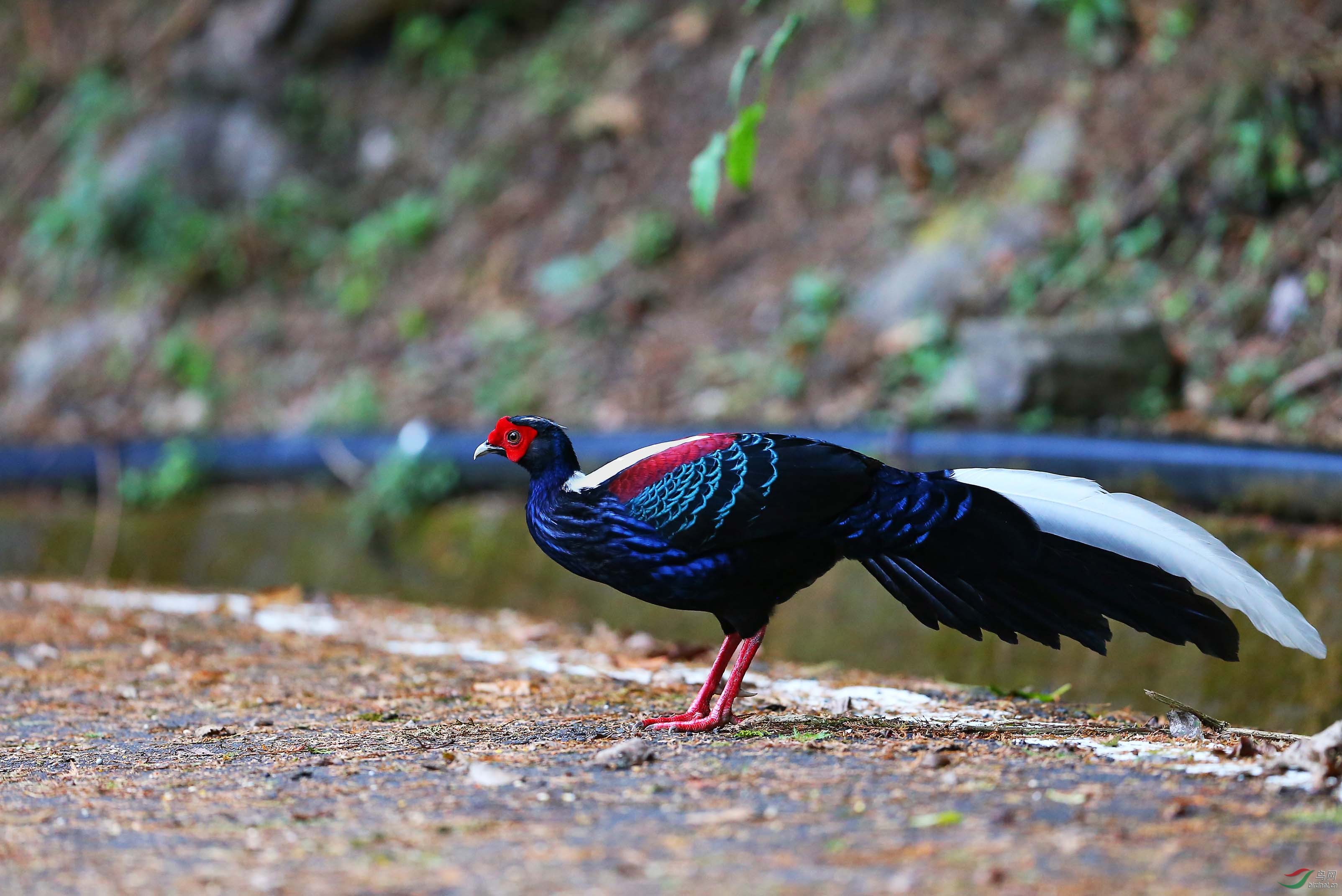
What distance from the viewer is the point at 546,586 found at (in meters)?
5.64

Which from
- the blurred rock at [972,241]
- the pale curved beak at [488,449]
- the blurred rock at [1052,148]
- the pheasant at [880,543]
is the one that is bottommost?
the pheasant at [880,543]

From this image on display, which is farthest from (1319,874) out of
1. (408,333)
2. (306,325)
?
(306,325)

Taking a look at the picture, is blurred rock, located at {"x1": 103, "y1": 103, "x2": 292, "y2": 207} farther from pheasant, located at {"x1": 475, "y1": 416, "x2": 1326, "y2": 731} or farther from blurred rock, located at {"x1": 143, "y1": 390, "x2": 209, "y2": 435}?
pheasant, located at {"x1": 475, "y1": 416, "x2": 1326, "y2": 731}

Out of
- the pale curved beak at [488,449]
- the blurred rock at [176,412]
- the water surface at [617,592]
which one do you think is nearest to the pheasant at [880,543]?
the pale curved beak at [488,449]

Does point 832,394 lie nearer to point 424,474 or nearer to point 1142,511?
point 424,474

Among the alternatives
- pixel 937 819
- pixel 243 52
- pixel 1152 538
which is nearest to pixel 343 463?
pixel 243 52

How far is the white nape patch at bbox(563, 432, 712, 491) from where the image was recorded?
3.08 meters

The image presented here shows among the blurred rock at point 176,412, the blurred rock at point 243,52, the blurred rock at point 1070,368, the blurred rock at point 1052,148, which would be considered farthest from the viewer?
the blurred rock at point 243,52

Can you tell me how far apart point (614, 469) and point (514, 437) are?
1.16 feet

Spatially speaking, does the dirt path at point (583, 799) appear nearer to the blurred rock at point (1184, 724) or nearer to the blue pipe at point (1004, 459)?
the blurred rock at point (1184, 724)

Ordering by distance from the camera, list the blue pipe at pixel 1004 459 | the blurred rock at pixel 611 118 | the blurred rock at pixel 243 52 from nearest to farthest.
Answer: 1. the blue pipe at pixel 1004 459
2. the blurred rock at pixel 611 118
3. the blurred rock at pixel 243 52

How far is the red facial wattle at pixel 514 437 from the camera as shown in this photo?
3311mm

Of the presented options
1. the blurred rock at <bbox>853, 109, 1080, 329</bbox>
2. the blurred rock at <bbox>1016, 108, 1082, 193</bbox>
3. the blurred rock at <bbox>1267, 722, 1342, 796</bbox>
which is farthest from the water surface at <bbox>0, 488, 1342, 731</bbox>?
the blurred rock at <bbox>1016, 108, 1082, 193</bbox>

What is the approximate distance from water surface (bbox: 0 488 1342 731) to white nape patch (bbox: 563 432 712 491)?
5.15 ft
